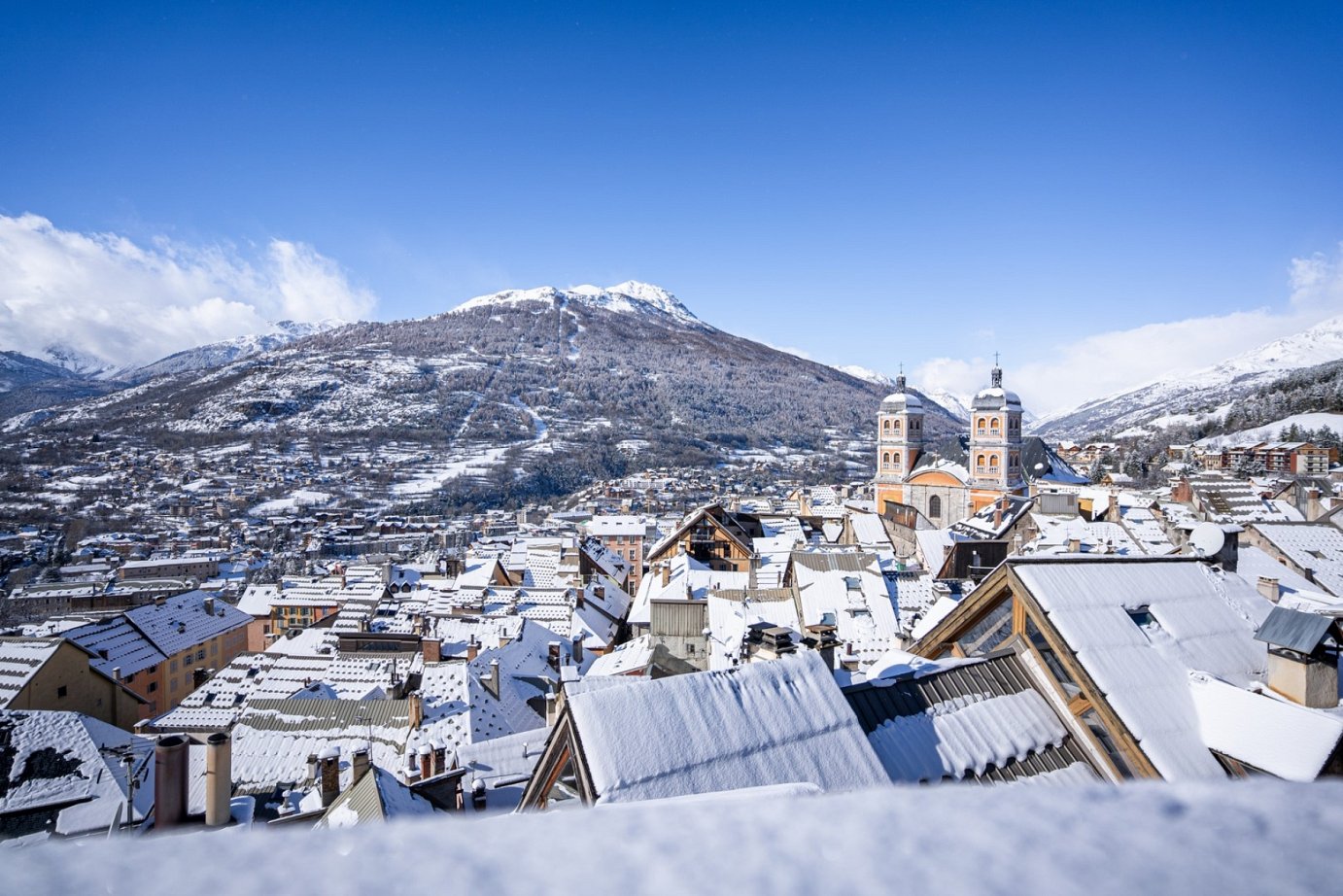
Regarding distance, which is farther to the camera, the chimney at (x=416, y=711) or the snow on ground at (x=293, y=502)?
the snow on ground at (x=293, y=502)

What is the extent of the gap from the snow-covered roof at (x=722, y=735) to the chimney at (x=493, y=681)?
1607 centimetres

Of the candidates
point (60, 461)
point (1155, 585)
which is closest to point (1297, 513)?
point (1155, 585)

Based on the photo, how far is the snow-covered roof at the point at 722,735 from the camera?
14.9ft

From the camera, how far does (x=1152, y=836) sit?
4.66 feet

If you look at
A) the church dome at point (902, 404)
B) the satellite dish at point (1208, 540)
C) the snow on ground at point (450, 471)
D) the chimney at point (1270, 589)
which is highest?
the church dome at point (902, 404)

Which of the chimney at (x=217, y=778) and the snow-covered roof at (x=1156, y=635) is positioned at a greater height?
the snow-covered roof at (x=1156, y=635)

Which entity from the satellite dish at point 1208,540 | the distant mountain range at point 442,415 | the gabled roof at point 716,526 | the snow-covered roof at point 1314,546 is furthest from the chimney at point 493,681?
the distant mountain range at point 442,415

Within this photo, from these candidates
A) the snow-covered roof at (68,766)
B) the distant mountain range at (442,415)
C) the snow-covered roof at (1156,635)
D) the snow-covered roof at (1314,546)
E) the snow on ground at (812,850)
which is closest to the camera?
the snow on ground at (812,850)

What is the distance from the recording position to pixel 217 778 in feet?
26.3

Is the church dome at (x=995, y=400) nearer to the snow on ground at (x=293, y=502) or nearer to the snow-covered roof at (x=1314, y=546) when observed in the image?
the snow-covered roof at (x=1314, y=546)

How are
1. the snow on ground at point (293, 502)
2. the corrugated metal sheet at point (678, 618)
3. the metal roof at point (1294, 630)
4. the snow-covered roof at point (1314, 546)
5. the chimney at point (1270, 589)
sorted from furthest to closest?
the snow on ground at point (293, 502), the corrugated metal sheet at point (678, 618), the snow-covered roof at point (1314, 546), the chimney at point (1270, 589), the metal roof at point (1294, 630)

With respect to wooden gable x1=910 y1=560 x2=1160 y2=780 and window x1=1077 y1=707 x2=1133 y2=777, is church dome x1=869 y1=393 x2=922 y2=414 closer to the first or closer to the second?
wooden gable x1=910 y1=560 x2=1160 y2=780

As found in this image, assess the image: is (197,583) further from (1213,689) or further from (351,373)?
(351,373)

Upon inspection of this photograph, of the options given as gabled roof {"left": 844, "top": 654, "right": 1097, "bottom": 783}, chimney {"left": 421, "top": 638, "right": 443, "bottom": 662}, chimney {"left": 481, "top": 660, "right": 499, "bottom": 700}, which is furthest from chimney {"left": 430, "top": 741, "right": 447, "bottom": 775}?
chimney {"left": 421, "top": 638, "right": 443, "bottom": 662}
